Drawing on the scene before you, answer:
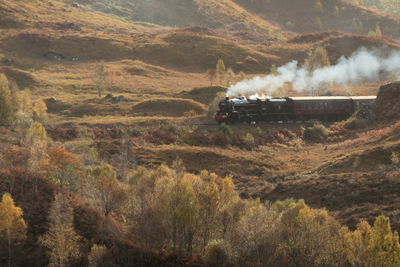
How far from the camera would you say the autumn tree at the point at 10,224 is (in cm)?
3788

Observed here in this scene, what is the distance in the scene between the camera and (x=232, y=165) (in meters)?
70.2

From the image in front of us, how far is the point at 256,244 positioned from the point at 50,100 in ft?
270

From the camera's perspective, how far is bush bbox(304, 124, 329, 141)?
86.3 meters

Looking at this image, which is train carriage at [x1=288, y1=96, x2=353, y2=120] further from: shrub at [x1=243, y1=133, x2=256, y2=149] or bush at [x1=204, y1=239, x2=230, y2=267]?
bush at [x1=204, y1=239, x2=230, y2=267]

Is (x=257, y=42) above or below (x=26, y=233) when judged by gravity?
above

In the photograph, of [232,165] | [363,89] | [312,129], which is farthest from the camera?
[363,89]

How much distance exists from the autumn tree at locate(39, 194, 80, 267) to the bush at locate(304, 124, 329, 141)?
176ft

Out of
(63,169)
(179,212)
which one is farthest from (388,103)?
(179,212)

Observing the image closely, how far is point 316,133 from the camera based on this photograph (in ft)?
284

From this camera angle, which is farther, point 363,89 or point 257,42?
point 257,42

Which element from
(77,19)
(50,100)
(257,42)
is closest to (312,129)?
(50,100)

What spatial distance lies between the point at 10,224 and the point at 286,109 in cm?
6080

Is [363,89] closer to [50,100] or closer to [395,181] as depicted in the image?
[50,100]

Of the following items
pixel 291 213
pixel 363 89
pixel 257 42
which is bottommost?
pixel 291 213
